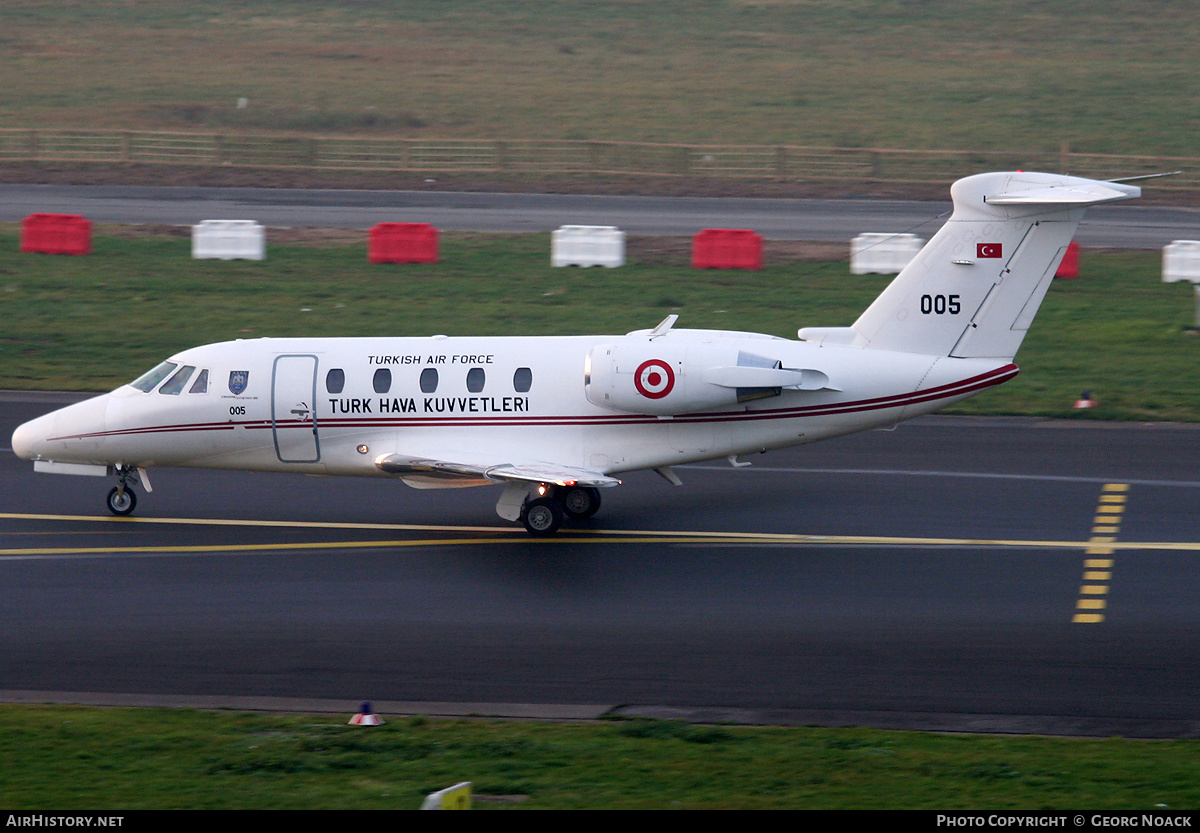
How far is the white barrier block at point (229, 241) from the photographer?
42.4 metres

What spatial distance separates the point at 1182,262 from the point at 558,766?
32.3m

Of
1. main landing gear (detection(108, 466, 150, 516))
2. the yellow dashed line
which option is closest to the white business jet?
main landing gear (detection(108, 466, 150, 516))

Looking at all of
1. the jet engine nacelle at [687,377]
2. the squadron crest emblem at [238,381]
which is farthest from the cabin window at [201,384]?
the jet engine nacelle at [687,377]

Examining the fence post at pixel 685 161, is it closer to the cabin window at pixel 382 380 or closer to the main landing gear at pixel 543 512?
the cabin window at pixel 382 380

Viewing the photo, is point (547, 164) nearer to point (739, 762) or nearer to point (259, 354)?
point (259, 354)

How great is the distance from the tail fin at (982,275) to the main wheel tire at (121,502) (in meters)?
12.2

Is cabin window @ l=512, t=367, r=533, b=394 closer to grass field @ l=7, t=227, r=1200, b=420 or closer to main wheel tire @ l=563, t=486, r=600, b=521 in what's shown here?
main wheel tire @ l=563, t=486, r=600, b=521

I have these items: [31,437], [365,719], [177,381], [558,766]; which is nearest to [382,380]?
[177,381]

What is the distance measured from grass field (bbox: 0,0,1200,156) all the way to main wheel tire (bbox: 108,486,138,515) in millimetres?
48570

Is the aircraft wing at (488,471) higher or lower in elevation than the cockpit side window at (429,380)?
lower

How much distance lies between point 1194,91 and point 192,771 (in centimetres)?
7334

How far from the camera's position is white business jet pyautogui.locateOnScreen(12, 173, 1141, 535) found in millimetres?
21109

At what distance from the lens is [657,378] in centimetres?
2102

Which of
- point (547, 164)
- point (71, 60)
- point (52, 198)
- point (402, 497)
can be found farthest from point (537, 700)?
point (71, 60)
